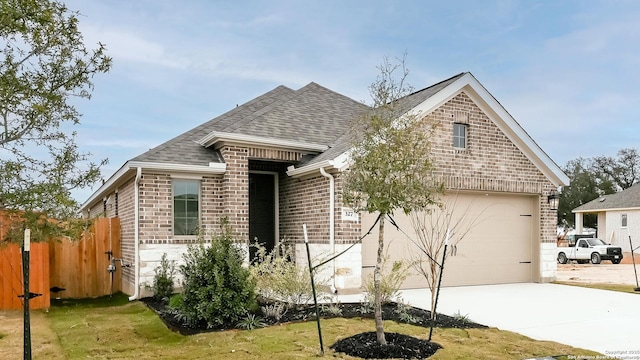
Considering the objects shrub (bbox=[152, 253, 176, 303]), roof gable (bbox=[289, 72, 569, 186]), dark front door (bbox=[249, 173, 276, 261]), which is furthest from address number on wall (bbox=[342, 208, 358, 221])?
shrub (bbox=[152, 253, 176, 303])

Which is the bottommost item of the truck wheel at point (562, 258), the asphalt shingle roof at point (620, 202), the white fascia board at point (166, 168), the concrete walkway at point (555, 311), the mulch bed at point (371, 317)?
the truck wheel at point (562, 258)

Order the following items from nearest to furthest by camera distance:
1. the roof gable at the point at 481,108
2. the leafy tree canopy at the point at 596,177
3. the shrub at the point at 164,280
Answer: the shrub at the point at 164,280 → the roof gable at the point at 481,108 → the leafy tree canopy at the point at 596,177

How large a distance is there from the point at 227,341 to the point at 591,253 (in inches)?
993

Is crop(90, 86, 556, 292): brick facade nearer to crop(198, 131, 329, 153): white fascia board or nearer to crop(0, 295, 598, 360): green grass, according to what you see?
crop(198, 131, 329, 153): white fascia board

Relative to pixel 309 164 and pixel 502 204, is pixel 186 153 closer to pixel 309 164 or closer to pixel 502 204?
pixel 309 164

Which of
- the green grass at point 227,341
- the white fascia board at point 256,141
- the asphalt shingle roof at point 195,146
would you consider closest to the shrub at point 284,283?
the green grass at point 227,341

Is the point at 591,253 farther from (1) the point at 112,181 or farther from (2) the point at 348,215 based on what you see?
(1) the point at 112,181

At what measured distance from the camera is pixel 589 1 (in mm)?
11555

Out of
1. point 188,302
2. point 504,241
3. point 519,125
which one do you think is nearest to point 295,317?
point 188,302

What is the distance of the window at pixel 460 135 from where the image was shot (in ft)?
42.2

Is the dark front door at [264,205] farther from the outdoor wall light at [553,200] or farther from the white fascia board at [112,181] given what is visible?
the outdoor wall light at [553,200]

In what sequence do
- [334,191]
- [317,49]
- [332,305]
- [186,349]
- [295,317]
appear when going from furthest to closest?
1. [317,49]
2. [334,191]
3. [332,305]
4. [295,317]
5. [186,349]

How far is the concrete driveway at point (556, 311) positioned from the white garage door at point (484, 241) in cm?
45

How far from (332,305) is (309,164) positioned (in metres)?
3.85
